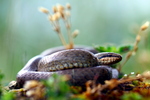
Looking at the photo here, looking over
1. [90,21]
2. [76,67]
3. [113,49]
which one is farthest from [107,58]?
[90,21]

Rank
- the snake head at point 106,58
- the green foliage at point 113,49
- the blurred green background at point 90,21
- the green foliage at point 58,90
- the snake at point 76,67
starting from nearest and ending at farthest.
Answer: the green foliage at point 58,90
the snake at point 76,67
the snake head at point 106,58
the green foliage at point 113,49
the blurred green background at point 90,21

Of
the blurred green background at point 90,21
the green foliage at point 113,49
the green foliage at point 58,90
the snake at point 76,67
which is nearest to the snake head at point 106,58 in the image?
the snake at point 76,67

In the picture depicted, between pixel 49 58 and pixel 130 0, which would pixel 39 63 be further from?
pixel 130 0

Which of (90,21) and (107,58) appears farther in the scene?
(90,21)

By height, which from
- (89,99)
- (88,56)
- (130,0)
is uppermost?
(130,0)

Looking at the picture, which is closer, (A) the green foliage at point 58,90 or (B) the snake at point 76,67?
(A) the green foliage at point 58,90

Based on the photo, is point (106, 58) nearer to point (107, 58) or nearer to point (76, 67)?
point (107, 58)

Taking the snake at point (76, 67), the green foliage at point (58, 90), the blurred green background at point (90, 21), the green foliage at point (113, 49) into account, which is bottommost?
the green foliage at point (58, 90)

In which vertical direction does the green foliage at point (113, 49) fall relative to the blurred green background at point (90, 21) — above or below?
below

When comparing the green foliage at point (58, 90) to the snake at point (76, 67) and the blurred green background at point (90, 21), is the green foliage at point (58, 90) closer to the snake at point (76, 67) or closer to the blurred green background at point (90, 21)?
the snake at point (76, 67)

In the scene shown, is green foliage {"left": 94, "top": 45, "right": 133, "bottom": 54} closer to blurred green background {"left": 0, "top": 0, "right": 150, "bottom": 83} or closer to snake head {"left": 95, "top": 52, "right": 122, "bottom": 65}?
snake head {"left": 95, "top": 52, "right": 122, "bottom": 65}

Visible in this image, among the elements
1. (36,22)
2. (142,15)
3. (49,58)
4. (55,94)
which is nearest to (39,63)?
(49,58)
